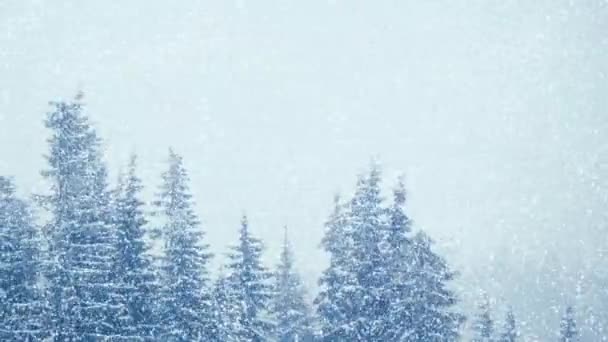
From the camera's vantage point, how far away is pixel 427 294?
1734 cm

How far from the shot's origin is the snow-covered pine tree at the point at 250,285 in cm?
1859

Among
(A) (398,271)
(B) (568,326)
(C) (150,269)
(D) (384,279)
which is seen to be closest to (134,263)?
(C) (150,269)

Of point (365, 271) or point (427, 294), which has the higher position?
point (365, 271)

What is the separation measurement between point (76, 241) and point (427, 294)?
7127 mm

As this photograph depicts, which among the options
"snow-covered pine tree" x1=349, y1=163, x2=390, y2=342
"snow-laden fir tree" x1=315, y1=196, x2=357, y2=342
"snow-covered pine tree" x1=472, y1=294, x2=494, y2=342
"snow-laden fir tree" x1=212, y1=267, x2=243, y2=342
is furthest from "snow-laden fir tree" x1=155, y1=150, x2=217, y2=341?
"snow-covered pine tree" x1=472, y1=294, x2=494, y2=342

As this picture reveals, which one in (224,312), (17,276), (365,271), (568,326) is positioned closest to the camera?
(17,276)

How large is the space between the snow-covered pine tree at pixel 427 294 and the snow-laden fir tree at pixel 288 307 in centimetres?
444

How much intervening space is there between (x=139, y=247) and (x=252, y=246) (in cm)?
303

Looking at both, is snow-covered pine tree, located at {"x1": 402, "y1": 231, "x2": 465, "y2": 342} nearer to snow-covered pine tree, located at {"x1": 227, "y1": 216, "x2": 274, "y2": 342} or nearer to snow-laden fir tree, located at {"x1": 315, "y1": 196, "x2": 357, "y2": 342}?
snow-laden fir tree, located at {"x1": 315, "y1": 196, "x2": 357, "y2": 342}

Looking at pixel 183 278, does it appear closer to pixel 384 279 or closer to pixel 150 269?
pixel 150 269

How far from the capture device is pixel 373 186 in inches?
672

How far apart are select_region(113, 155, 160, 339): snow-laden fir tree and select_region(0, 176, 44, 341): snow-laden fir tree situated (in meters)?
1.65

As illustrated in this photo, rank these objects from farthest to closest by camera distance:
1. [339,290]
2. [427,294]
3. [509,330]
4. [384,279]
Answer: [509,330] → [427,294] → [339,290] → [384,279]

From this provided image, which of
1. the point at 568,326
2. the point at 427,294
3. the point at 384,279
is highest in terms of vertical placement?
the point at 568,326
